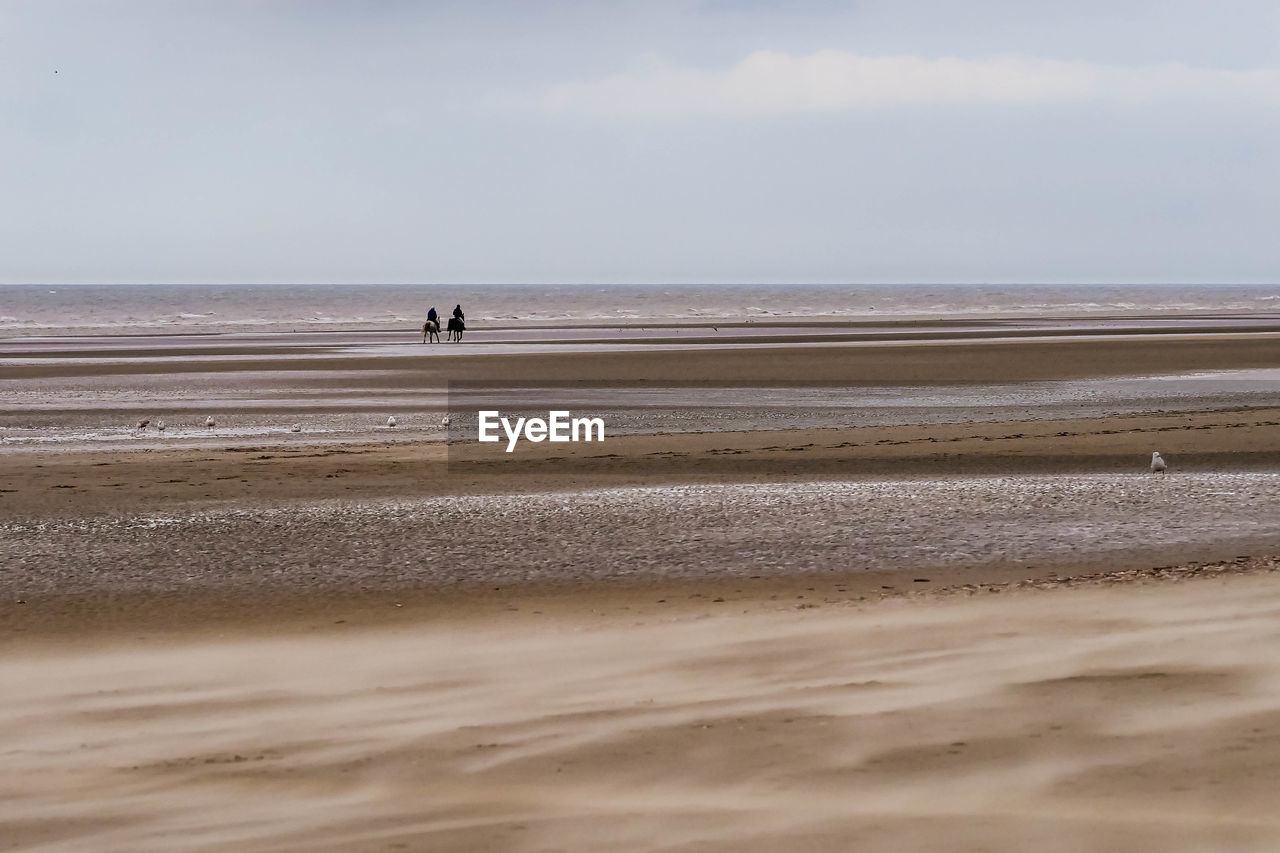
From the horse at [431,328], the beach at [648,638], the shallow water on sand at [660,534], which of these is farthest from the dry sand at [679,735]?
the horse at [431,328]

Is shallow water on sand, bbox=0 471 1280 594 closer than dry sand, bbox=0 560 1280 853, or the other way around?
dry sand, bbox=0 560 1280 853

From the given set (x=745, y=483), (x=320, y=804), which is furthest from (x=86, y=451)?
(x=320, y=804)

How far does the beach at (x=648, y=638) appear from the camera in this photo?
4770 millimetres

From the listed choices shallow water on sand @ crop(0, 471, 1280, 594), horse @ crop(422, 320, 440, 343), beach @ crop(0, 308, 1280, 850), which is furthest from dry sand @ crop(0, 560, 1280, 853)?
horse @ crop(422, 320, 440, 343)

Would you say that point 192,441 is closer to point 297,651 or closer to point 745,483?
point 745,483

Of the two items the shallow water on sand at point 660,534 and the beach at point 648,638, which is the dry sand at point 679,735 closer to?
the beach at point 648,638

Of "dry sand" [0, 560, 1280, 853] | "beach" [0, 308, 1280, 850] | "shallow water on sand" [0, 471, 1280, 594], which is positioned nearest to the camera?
"dry sand" [0, 560, 1280, 853]

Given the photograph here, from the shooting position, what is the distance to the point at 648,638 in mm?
7535

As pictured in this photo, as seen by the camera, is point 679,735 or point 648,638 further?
point 648,638

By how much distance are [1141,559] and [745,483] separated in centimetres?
502

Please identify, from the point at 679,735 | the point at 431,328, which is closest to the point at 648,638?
the point at 679,735

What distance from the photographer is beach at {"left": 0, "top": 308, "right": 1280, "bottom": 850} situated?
15.6 feet

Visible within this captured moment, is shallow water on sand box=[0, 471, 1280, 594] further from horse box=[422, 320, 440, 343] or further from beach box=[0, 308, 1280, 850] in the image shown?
horse box=[422, 320, 440, 343]

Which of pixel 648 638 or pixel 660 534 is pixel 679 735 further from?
pixel 660 534
